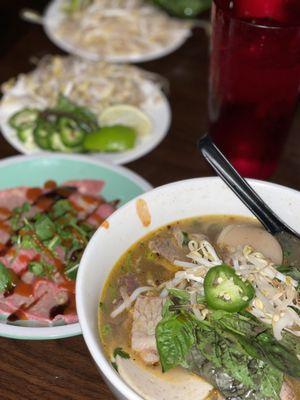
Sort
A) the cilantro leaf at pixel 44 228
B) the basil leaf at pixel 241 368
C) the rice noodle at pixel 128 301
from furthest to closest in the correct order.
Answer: the cilantro leaf at pixel 44 228, the rice noodle at pixel 128 301, the basil leaf at pixel 241 368

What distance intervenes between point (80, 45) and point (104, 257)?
4.56ft

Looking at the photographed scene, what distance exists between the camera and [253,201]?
1364mm

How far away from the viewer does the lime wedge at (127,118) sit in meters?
2.10

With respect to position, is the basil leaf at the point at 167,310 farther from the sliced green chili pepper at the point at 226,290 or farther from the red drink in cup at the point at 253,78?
the red drink in cup at the point at 253,78

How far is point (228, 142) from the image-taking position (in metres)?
1.80

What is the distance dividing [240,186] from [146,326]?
0.38 m

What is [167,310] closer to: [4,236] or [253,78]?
[4,236]

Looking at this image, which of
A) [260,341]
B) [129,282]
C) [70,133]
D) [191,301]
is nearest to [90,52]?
[70,133]

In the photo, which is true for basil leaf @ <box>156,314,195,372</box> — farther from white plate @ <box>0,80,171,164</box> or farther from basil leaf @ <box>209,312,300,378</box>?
white plate @ <box>0,80,171,164</box>

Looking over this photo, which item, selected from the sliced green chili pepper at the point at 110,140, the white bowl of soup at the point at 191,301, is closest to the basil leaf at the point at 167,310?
the white bowl of soup at the point at 191,301

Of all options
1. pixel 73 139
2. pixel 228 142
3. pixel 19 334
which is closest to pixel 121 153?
pixel 73 139

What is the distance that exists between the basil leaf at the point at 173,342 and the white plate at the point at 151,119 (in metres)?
0.86

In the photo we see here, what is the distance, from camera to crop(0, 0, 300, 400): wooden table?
136 cm

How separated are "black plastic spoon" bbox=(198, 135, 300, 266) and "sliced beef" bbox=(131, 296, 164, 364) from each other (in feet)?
1.01
